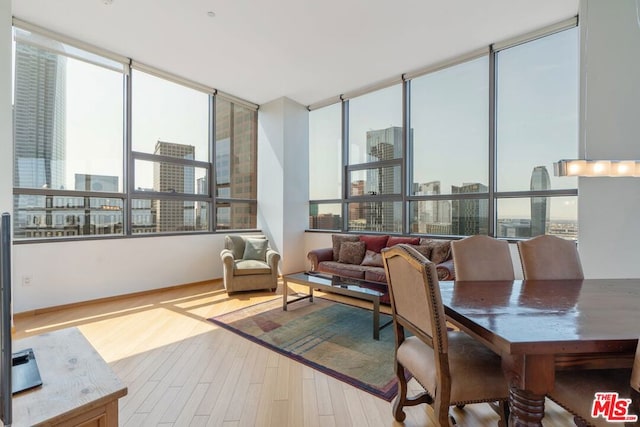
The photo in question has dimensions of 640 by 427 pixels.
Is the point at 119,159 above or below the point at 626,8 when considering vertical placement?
below

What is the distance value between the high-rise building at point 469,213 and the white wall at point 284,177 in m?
2.73

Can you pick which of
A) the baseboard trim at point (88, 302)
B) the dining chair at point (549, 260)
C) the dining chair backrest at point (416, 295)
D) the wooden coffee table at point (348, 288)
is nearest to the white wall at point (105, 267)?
the baseboard trim at point (88, 302)

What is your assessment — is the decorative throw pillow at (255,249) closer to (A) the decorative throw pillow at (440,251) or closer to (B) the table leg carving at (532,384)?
(A) the decorative throw pillow at (440,251)

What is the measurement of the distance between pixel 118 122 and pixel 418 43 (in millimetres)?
4142

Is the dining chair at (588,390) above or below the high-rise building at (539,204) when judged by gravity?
below

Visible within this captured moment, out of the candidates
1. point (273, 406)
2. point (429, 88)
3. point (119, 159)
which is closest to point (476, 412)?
point (273, 406)

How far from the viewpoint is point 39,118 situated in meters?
3.45

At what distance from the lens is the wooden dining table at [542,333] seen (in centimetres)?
109

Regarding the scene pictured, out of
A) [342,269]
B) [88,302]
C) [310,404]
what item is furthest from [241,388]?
[88,302]

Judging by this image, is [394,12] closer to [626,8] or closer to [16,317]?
[626,8]

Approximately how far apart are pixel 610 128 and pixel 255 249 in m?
4.49

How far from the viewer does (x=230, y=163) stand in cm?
541

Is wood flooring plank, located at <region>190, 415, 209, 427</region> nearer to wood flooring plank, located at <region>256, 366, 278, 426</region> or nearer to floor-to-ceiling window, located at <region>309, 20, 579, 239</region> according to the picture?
wood flooring plank, located at <region>256, 366, 278, 426</region>

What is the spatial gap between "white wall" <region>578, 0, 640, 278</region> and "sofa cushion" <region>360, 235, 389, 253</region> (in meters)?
2.26
